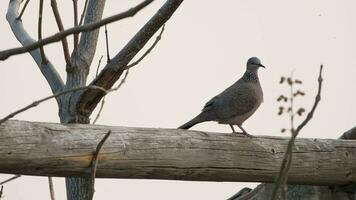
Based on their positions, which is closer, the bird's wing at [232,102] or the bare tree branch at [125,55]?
the bare tree branch at [125,55]

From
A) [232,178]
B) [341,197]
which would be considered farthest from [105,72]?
[341,197]

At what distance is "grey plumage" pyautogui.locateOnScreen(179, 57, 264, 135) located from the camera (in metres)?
3.69

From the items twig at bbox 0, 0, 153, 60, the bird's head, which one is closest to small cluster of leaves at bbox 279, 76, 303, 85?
twig at bbox 0, 0, 153, 60

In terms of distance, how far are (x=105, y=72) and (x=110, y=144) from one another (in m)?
0.39

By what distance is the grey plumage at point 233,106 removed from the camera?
369cm

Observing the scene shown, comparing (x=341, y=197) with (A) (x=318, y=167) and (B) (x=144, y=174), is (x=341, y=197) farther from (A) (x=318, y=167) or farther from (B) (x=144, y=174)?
(B) (x=144, y=174)

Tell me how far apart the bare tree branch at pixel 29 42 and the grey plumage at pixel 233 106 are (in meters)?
0.65

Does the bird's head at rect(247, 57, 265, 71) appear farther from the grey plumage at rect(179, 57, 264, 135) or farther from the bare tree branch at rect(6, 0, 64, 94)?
the bare tree branch at rect(6, 0, 64, 94)

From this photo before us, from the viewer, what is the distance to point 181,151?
9.43 feet

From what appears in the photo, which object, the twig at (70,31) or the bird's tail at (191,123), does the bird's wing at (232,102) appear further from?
the twig at (70,31)

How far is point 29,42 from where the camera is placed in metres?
3.53

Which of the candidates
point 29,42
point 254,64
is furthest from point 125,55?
point 254,64

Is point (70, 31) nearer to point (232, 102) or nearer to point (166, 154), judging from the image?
point (166, 154)

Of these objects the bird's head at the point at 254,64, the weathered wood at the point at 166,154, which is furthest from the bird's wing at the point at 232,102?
the weathered wood at the point at 166,154
